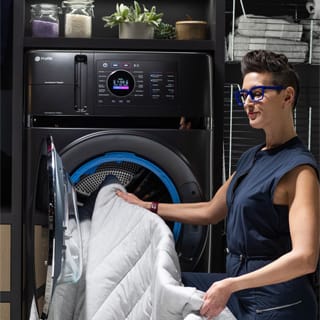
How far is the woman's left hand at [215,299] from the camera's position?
175 cm

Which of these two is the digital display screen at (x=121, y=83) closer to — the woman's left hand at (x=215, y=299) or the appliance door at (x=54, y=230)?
the appliance door at (x=54, y=230)

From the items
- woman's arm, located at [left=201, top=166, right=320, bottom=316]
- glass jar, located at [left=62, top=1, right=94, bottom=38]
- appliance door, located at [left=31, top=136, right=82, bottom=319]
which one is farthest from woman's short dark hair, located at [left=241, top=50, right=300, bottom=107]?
glass jar, located at [left=62, top=1, right=94, bottom=38]

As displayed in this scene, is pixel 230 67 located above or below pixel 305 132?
above

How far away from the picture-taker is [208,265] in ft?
10.2

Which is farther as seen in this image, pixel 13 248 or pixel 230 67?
pixel 230 67

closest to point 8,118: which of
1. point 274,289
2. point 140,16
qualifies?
point 140,16

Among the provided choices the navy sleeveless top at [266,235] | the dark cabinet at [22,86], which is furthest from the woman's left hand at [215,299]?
the dark cabinet at [22,86]

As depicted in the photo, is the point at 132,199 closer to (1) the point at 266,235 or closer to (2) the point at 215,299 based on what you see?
(1) the point at 266,235

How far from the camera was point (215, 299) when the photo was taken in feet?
5.89

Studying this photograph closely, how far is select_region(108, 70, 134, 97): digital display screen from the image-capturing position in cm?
310

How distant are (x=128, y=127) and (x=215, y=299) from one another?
1464 millimetres

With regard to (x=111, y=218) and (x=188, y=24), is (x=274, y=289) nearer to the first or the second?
(x=111, y=218)

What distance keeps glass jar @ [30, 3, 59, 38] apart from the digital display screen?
325mm

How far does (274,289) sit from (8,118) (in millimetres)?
2041
